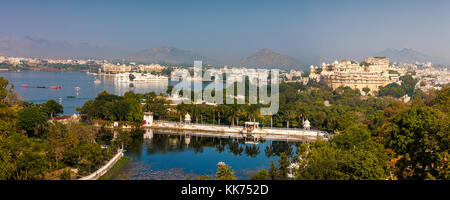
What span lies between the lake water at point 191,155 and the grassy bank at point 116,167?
147 mm

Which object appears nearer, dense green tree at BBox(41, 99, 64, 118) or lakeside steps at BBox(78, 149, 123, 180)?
lakeside steps at BBox(78, 149, 123, 180)

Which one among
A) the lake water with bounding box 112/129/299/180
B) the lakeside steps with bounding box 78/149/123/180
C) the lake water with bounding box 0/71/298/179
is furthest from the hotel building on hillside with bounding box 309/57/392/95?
the lakeside steps with bounding box 78/149/123/180

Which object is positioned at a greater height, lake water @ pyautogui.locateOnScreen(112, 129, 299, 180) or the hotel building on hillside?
the hotel building on hillside

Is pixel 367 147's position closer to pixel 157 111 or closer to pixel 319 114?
pixel 319 114

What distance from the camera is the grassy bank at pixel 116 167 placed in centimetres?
943

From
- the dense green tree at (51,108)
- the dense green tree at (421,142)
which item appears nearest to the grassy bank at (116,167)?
the dense green tree at (421,142)

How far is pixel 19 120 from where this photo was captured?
1276 centimetres

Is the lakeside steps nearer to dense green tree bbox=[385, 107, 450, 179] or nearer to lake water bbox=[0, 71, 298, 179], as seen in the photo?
lake water bbox=[0, 71, 298, 179]

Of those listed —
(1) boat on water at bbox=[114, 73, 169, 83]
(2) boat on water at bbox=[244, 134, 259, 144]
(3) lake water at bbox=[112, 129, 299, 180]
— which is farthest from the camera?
(1) boat on water at bbox=[114, 73, 169, 83]

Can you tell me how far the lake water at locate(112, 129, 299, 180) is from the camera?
33.4ft

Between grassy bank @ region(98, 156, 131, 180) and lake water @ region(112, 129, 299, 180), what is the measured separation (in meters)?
0.15
